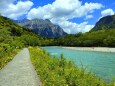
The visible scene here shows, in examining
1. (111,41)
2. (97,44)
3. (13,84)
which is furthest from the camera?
(97,44)

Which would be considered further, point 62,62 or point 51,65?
point 62,62

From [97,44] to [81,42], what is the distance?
2233 centimetres

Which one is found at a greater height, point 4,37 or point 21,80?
point 4,37

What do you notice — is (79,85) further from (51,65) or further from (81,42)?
(81,42)

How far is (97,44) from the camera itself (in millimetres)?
169125

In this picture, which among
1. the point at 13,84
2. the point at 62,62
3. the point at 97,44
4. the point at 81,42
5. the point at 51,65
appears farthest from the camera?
the point at 81,42

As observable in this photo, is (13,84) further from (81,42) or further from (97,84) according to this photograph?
(81,42)

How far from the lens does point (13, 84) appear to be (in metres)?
16.7

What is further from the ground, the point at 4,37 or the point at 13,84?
the point at 4,37

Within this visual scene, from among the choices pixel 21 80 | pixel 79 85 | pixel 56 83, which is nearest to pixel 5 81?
pixel 21 80

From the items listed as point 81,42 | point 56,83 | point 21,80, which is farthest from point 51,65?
point 81,42

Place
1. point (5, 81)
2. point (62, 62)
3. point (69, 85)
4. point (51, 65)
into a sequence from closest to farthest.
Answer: point (69, 85), point (5, 81), point (51, 65), point (62, 62)

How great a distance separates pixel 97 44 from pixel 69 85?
15578cm

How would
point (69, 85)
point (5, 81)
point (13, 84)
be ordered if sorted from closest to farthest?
point (69, 85) < point (13, 84) < point (5, 81)
